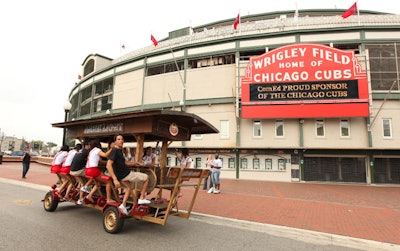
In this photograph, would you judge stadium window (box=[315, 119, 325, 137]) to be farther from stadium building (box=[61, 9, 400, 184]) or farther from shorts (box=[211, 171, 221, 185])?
shorts (box=[211, 171, 221, 185])

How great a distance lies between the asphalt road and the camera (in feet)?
14.8

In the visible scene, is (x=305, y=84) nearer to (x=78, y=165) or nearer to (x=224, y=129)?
(x=224, y=129)

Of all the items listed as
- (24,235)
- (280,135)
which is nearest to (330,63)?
(280,135)

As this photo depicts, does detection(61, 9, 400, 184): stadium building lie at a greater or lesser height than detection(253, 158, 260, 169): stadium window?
greater

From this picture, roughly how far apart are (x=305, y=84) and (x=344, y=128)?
16.3 ft

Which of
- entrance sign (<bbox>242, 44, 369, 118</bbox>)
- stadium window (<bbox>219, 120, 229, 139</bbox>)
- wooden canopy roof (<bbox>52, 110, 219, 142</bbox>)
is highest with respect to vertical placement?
entrance sign (<bbox>242, 44, 369, 118</bbox>)

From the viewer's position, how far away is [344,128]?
66.3ft

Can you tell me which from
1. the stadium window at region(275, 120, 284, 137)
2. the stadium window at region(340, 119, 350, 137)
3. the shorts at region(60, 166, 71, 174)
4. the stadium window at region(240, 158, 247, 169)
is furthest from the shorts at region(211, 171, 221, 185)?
the stadium window at region(340, 119, 350, 137)

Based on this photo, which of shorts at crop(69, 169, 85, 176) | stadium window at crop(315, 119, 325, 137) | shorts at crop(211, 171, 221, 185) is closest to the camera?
shorts at crop(69, 169, 85, 176)

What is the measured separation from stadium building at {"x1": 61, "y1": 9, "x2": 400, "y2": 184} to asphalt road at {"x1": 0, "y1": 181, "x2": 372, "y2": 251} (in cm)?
1560

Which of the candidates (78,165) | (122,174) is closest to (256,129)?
(78,165)

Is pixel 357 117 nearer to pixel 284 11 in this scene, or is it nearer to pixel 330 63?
pixel 330 63

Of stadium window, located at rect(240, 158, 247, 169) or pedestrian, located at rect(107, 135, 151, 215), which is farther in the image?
stadium window, located at rect(240, 158, 247, 169)

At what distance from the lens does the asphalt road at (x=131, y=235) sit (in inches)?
178
